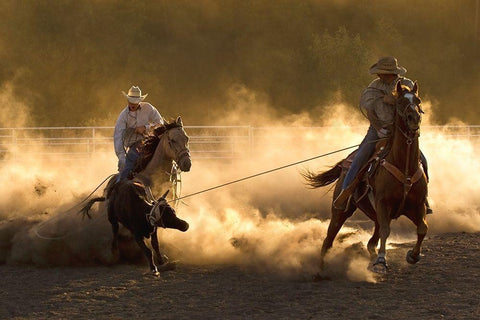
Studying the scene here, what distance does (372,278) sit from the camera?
8.00 meters

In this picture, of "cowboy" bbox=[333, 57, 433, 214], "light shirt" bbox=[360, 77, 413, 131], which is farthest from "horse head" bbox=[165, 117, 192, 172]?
"light shirt" bbox=[360, 77, 413, 131]

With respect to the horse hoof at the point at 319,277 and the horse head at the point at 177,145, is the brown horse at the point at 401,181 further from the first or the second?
the horse head at the point at 177,145

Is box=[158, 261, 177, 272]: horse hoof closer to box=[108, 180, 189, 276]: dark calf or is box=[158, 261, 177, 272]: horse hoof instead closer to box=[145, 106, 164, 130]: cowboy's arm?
box=[108, 180, 189, 276]: dark calf

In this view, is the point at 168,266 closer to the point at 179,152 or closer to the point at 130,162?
the point at 179,152

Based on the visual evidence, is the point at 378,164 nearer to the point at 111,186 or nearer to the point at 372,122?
the point at 372,122

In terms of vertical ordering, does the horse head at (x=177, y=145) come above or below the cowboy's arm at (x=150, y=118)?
below

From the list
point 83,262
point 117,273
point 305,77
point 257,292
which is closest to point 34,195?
point 83,262

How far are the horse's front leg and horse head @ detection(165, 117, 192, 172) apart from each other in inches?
85.2

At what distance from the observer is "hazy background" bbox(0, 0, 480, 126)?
43531 mm

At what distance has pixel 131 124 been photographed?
32.7 feet

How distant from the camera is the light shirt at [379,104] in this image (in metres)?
7.94

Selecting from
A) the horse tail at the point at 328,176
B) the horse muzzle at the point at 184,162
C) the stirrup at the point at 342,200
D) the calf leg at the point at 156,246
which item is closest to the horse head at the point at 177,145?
the horse muzzle at the point at 184,162

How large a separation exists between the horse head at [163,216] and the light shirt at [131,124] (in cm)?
112

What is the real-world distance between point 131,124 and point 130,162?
57 cm
